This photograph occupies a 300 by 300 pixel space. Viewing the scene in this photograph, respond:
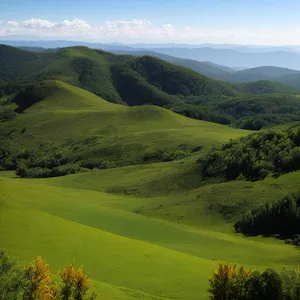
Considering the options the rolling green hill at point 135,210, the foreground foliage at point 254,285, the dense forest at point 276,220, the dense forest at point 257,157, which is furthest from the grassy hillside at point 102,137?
the foreground foliage at point 254,285

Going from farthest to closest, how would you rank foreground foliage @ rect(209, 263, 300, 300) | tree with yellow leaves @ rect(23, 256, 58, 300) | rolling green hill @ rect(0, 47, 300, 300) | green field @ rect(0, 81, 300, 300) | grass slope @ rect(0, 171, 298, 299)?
1. rolling green hill @ rect(0, 47, 300, 300)
2. green field @ rect(0, 81, 300, 300)
3. grass slope @ rect(0, 171, 298, 299)
4. foreground foliage @ rect(209, 263, 300, 300)
5. tree with yellow leaves @ rect(23, 256, 58, 300)

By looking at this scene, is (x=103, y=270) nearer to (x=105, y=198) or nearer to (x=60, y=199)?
(x=60, y=199)

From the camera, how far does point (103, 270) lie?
38250mm

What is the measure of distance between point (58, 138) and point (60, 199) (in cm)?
9509

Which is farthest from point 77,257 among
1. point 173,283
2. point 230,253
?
point 230,253

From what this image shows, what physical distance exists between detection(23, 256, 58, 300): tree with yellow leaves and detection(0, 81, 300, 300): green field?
5795 mm

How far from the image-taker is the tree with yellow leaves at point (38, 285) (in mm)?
26156

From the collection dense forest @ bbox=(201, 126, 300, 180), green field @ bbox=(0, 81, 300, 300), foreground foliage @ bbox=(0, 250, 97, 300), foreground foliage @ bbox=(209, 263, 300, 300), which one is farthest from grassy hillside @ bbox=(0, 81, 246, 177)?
foreground foliage @ bbox=(0, 250, 97, 300)

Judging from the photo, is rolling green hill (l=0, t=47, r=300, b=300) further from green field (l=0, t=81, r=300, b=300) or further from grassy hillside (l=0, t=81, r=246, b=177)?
grassy hillside (l=0, t=81, r=246, b=177)

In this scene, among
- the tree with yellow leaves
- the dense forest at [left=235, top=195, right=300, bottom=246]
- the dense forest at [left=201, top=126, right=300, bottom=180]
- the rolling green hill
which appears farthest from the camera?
the dense forest at [left=201, top=126, right=300, bottom=180]

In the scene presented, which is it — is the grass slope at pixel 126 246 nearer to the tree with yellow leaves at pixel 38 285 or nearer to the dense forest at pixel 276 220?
the dense forest at pixel 276 220

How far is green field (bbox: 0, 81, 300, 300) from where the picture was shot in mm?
38312

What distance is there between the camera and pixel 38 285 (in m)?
26.4

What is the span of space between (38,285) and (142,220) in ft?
115
